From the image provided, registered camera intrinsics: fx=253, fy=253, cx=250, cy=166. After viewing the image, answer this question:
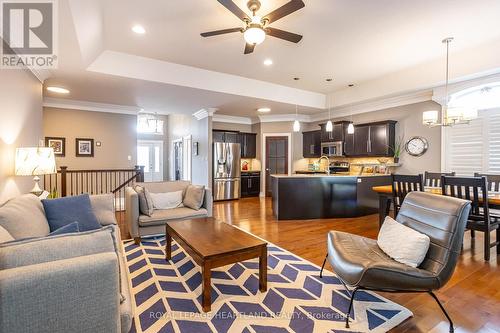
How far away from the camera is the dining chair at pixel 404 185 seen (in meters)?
3.29

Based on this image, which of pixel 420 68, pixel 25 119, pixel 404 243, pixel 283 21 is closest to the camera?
pixel 404 243

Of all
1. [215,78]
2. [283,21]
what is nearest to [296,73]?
[215,78]

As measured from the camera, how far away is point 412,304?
7.00ft

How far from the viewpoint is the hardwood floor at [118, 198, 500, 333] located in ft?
6.29

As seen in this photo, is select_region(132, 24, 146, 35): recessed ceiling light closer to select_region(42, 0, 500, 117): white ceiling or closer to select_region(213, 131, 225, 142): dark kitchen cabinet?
select_region(42, 0, 500, 117): white ceiling

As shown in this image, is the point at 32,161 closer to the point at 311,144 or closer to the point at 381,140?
the point at 381,140

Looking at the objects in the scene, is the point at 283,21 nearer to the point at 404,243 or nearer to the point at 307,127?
the point at 404,243

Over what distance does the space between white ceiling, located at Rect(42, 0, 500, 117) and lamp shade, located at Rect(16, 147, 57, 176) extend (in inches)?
51.1

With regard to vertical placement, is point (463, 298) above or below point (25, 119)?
below

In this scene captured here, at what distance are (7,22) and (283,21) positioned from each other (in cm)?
287

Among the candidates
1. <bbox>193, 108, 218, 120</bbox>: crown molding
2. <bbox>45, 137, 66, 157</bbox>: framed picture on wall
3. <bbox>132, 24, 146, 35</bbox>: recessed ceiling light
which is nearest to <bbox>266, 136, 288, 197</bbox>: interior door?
<bbox>193, 108, 218, 120</bbox>: crown molding

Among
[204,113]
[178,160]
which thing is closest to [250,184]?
[204,113]

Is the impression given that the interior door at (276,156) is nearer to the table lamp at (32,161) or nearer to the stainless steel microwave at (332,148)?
the stainless steel microwave at (332,148)

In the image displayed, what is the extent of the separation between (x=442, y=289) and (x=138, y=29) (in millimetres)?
4536
